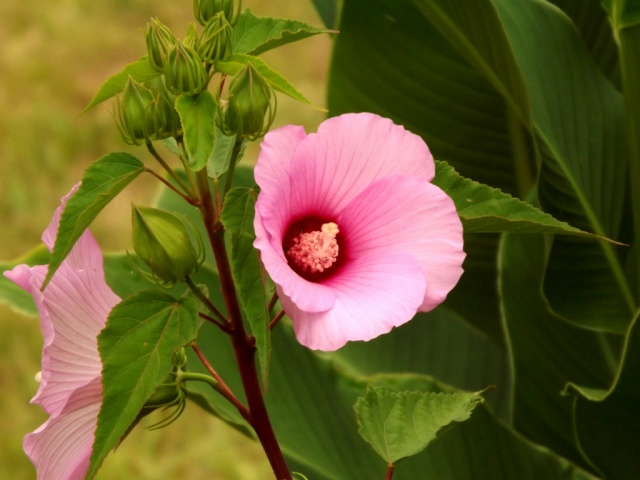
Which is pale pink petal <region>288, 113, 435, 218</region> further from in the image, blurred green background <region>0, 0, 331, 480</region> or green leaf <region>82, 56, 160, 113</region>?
blurred green background <region>0, 0, 331, 480</region>

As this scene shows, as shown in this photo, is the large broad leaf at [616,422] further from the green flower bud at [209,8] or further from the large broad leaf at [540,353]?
the green flower bud at [209,8]

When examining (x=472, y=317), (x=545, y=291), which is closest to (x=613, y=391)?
(x=545, y=291)

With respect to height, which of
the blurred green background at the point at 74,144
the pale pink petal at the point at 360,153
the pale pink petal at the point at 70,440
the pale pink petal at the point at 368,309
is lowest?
the blurred green background at the point at 74,144

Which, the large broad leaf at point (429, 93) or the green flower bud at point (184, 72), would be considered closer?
the green flower bud at point (184, 72)

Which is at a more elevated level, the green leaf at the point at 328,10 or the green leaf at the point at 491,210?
the green leaf at the point at 491,210

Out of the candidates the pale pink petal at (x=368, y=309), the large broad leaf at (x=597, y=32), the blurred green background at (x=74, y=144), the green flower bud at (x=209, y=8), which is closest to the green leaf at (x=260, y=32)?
the green flower bud at (x=209, y=8)

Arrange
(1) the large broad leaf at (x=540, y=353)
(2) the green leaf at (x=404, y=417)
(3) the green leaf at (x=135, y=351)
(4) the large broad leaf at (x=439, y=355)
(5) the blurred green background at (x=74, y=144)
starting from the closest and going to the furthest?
(3) the green leaf at (x=135, y=351) < (2) the green leaf at (x=404, y=417) < (1) the large broad leaf at (x=540, y=353) < (4) the large broad leaf at (x=439, y=355) < (5) the blurred green background at (x=74, y=144)
